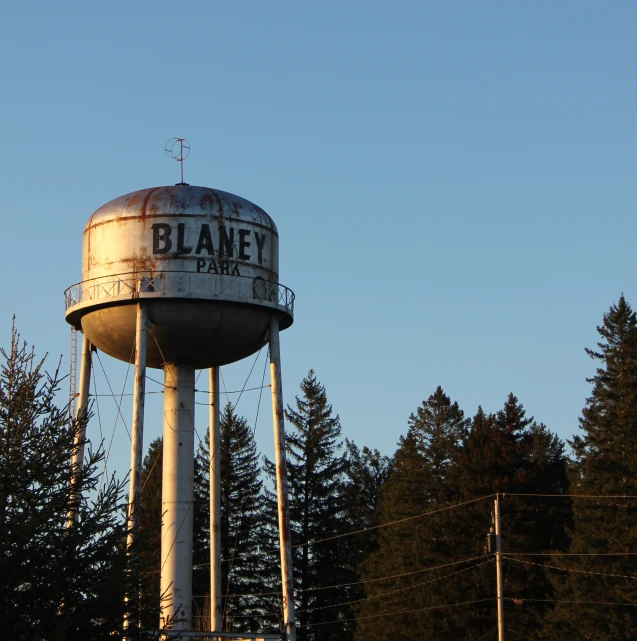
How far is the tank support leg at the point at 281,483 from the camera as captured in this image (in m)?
25.7

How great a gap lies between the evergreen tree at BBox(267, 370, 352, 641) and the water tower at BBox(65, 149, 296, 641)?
30.4 m

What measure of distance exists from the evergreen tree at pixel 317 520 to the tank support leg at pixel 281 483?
31120 mm

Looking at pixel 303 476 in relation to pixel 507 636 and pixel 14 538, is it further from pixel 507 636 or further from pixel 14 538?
pixel 14 538

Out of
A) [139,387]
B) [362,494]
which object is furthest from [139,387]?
[362,494]

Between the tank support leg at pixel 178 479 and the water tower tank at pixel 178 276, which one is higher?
the water tower tank at pixel 178 276

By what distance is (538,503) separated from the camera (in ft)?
159

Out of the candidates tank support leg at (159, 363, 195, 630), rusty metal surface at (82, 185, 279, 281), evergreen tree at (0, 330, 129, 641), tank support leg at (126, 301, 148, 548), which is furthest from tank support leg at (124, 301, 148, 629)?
evergreen tree at (0, 330, 129, 641)

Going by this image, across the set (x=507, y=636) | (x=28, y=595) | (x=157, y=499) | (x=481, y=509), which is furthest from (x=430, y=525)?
(x=28, y=595)

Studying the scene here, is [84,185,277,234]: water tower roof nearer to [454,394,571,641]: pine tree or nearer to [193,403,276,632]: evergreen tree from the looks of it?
[454,394,571,641]: pine tree

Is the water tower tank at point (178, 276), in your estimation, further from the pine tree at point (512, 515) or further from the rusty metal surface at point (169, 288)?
the pine tree at point (512, 515)

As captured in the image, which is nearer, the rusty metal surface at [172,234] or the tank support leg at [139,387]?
the tank support leg at [139,387]

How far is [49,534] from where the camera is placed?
617 inches

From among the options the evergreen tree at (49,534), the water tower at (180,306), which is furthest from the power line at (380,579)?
the evergreen tree at (49,534)

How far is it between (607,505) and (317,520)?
20.1m
